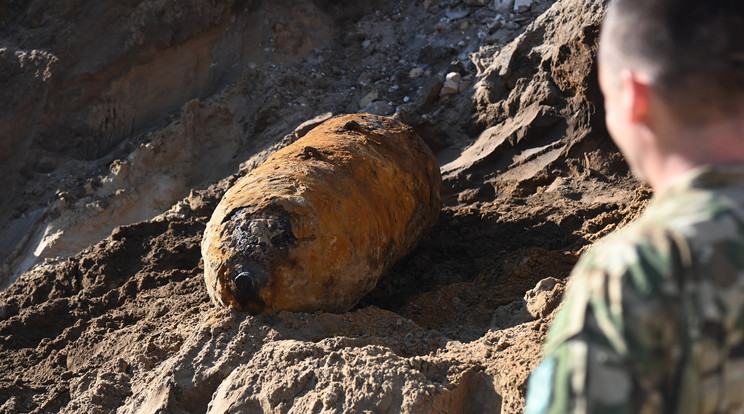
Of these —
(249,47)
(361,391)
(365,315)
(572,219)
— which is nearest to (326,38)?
(249,47)

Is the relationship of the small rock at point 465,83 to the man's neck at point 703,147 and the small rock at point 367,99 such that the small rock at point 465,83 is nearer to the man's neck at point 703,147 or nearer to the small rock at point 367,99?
the small rock at point 367,99

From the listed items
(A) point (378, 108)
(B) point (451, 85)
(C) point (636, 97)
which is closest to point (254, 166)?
(A) point (378, 108)

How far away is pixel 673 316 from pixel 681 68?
370 mm

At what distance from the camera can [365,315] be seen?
4379mm

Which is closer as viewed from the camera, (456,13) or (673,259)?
(673,259)

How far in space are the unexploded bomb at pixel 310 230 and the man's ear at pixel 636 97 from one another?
9.89 feet

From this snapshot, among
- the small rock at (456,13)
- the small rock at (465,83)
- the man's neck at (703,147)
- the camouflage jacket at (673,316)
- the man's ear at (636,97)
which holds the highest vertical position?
the small rock at (456,13)

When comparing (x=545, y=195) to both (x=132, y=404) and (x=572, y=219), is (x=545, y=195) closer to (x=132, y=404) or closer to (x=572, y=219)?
(x=572, y=219)

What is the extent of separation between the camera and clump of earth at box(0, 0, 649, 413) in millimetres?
3750

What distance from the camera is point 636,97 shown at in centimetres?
125

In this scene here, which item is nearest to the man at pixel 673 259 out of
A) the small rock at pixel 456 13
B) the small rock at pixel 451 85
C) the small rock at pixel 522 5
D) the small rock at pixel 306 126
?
the small rock at pixel 306 126

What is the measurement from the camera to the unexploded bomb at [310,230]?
163 inches

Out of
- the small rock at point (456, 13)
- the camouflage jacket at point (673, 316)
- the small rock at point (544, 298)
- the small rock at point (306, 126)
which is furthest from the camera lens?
the small rock at point (456, 13)

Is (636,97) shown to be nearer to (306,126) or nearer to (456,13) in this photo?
(306,126)
